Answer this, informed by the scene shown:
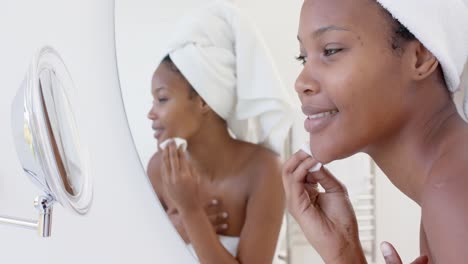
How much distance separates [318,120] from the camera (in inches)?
32.8

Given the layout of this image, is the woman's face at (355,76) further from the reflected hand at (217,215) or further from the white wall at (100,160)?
the white wall at (100,160)

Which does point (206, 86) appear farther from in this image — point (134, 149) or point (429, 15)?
point (429, 15)

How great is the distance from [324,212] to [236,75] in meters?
0.25

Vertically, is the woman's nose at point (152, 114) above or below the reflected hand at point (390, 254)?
above

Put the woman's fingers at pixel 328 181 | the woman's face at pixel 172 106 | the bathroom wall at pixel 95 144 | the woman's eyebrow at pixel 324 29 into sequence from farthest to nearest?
the bathroom wall at pixel 95 144
the woman's face at pixel 172 106
the woman's fingers at pixel 328 181
the woman's eyebrow at pixel 324 29

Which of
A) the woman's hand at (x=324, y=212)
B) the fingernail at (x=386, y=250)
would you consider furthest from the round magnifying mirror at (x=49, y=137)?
the fingernail at (x=386, y=250)

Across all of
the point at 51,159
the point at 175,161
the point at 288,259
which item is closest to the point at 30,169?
the point at 51,159

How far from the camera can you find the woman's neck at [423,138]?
0.76m

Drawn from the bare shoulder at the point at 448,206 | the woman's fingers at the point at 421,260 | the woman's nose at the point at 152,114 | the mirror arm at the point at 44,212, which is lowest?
the woman's fingers at the point at 421,260

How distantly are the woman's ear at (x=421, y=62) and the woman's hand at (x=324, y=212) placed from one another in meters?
0.19

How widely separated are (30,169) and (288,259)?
0.40 m

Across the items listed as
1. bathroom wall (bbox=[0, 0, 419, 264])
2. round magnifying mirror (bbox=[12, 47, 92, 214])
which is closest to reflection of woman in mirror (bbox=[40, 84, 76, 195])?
round magnifying mirror (bbox=[12, 47, 92, 214])

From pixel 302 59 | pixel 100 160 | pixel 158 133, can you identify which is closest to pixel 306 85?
pixel 302 59

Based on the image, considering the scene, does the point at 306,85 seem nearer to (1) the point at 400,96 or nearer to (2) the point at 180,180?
(1) the point at 400,96
